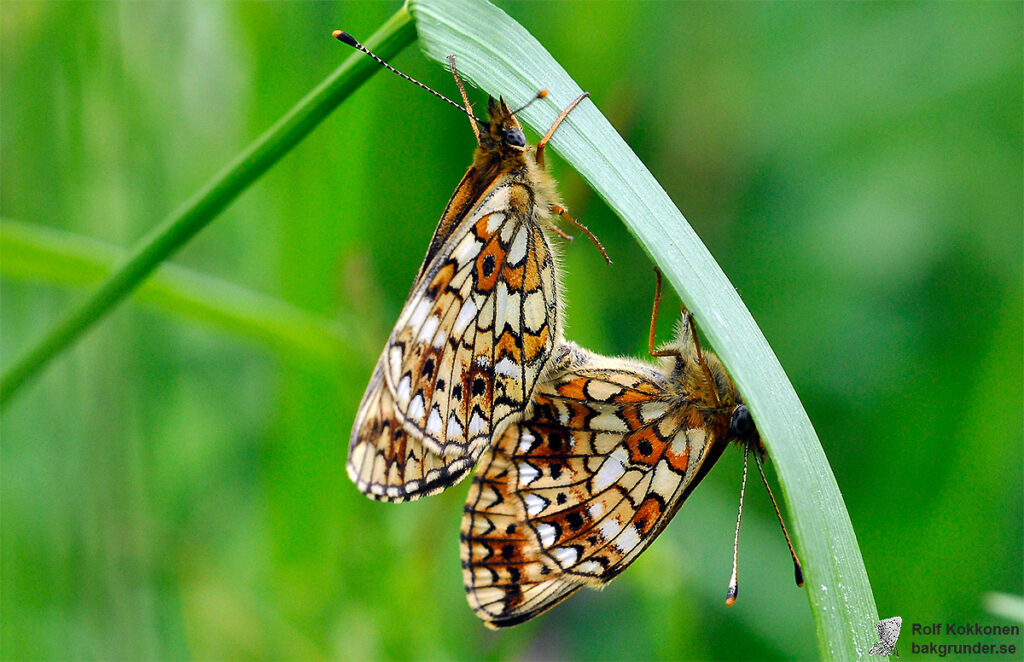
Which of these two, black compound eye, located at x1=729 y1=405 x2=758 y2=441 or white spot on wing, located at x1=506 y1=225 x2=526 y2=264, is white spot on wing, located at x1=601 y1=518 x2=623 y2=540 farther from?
white spot on wing, located at x1=506 y1=225 x2=526 y2=264

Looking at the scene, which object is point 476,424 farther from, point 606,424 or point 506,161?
point 506,161

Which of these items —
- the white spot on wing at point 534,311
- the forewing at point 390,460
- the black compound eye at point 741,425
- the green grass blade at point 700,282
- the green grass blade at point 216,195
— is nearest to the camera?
the green grass blade at point 700,282

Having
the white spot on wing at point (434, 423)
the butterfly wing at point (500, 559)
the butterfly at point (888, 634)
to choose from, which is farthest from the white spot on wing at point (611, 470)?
the butterfly at point (888, 634)

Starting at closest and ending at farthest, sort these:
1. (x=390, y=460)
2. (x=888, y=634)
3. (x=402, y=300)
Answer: (x=888, y=634) < (x=390, y=460) < (x=402, y=300)

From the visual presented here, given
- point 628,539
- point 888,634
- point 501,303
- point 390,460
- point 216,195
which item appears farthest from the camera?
point 501,303

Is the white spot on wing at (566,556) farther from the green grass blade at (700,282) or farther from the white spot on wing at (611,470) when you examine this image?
the green grass blade at (700,282)

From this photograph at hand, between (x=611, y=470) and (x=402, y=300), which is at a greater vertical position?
(x=402, y=300)

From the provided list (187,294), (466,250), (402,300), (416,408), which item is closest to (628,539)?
(416,408)
